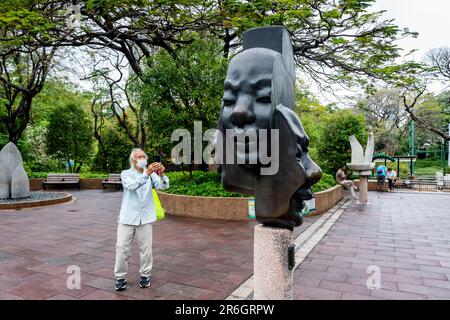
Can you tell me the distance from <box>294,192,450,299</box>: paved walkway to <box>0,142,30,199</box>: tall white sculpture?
10.8 meters

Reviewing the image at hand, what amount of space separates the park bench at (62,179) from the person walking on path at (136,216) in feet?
48.9

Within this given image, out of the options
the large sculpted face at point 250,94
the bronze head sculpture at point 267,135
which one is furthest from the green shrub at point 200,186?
the large sculpted face at point 250,94

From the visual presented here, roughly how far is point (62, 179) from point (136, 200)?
1510 centimetres

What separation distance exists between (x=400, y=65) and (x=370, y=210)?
569cm

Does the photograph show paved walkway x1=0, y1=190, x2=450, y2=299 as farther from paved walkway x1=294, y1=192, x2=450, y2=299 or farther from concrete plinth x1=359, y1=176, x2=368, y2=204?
concrete plinth x1=359, y1=176, x2=368, y2=204

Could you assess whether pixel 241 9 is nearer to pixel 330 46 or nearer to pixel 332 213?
pixel 330 46

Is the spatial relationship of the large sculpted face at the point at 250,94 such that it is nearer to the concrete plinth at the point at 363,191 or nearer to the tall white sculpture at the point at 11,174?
the concrete plinth at the point at 363,191

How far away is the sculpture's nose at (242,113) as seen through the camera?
116 inches

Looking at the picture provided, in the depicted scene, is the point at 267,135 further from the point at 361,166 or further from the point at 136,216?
the point at 361,166

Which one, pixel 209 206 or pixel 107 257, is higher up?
pixel 209 206

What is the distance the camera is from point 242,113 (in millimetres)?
2941

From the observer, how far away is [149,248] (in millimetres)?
4191

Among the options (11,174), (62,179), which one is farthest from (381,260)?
(62,179)
